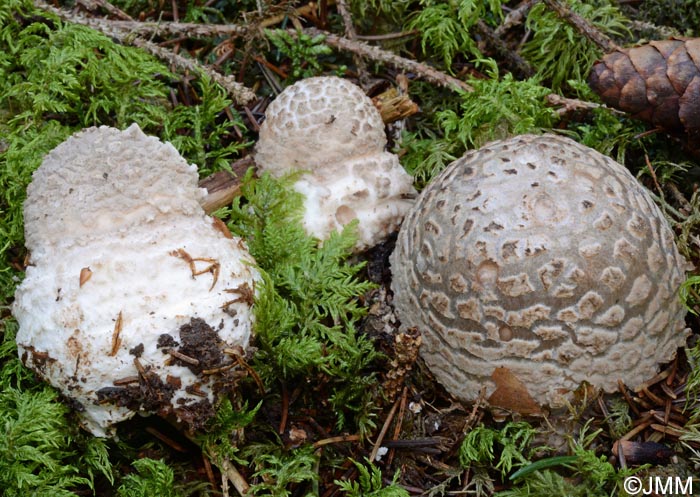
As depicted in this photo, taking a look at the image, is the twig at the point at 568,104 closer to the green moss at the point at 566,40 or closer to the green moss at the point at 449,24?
the green moss at the point at 566,40

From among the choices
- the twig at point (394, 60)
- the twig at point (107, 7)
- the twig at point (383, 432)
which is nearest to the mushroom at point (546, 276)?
the twig at point (383, 432)

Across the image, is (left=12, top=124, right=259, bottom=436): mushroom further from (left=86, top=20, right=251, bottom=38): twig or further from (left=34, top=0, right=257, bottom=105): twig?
(left=86, top=20, right=251, bottom=38): twig

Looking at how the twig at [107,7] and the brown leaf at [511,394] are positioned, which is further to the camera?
the twig at [107,7]

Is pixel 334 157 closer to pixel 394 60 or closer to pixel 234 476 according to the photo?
pixel 394 60

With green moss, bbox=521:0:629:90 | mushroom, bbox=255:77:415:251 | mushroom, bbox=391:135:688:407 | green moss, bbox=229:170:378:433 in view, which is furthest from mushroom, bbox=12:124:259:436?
green moss, bbox=521:0:629:90

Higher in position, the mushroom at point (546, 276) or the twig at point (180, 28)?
the twig at point (180, 28)

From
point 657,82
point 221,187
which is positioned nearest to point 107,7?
point 221,187
